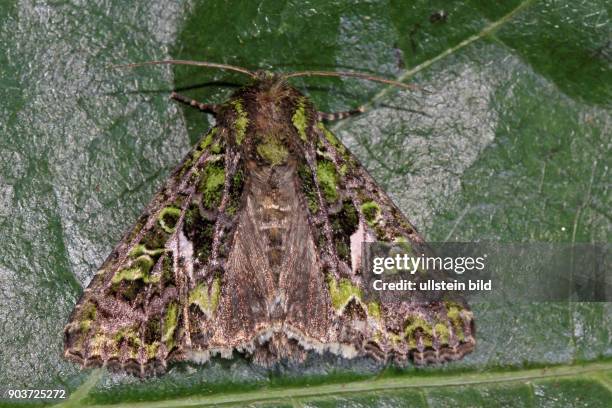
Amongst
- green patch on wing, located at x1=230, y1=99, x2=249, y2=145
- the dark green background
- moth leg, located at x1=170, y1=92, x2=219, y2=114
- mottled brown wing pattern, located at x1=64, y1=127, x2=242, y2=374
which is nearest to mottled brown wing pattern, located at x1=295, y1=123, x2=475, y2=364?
the dark green background

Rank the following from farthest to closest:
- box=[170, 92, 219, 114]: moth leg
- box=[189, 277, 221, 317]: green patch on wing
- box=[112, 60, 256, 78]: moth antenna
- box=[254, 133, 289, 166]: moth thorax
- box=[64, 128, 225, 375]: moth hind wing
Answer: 1. box=[170, 92, 219, 114]: moth leg
2. box=[112, 60, 256, 78]: moth antenna
3. box=[254, 133, 289, 166]: moth thorax
4. box=[189, 277, 221, 317]: green patch on wing
5. box=[64, 128, 225, 375]: moth hind wing

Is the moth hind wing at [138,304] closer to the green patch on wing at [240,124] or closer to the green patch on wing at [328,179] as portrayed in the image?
the green patch on wing at [240,124]

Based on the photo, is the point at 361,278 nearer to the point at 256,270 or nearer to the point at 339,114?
the point at 256,270

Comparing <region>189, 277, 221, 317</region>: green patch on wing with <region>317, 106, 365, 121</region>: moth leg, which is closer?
<region>189, 277, 221, 317</region>: green patch on wing

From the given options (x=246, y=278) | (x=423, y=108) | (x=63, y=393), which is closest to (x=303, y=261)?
(x=246, y=278)

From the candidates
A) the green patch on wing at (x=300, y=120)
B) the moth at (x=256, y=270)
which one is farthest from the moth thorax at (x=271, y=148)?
the green patch on wing at (x=300, y=120)

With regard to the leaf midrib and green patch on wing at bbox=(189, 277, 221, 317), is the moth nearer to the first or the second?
green patch on wing at bbox=(189, 277, 221, 317)

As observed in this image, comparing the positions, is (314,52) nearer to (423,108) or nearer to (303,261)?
(423,108)
